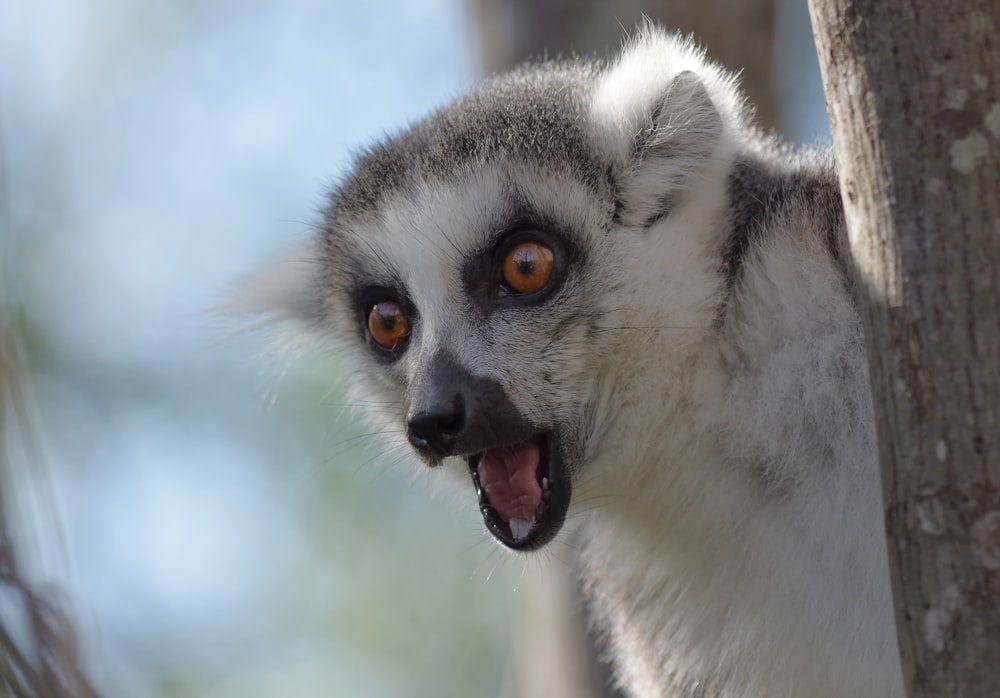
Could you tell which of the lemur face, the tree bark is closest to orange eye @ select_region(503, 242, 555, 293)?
the lemur face

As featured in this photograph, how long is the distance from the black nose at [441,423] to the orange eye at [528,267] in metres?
0.50

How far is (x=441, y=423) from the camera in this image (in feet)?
12.0

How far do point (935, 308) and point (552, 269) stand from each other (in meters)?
1.80

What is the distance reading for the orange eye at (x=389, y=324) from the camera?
4328 mm

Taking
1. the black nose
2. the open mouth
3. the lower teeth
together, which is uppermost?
the black nose

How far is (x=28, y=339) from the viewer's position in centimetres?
1094

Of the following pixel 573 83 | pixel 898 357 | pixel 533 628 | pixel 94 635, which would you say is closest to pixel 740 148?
pixel 573 83

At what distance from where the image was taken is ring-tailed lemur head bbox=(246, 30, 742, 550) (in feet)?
12.3

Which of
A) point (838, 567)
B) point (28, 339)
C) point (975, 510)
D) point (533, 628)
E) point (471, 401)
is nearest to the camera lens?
point (975, 510)

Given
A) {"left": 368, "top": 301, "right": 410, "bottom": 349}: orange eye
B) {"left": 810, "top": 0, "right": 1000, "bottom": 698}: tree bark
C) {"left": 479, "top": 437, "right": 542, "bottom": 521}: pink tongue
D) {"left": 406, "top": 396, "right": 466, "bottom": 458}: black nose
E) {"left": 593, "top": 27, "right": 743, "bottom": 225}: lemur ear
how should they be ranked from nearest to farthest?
{"left": 810, "top": 0, "right": 1000, "bottom": 698}: tree bark < {"left": 406, "top": 396, "right": 466, "bottom": 458}: black nose < {"left": 479, "top": 437, "right": 542, "bottom": 521}: pink tongue < {"left": 593, "top": 27, "right": 743, "bottom": 225}: lemur ear < {"left": 368, "top": 301, "right": 410, "bottom": 349}: orange eye

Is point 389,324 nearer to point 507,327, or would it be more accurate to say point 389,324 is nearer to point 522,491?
point 507,327

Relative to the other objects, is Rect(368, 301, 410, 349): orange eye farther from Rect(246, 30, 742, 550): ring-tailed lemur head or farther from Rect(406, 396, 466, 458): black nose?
Rect(406, 396, 466, 458): black nose

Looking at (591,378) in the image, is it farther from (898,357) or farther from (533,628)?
(533,628)

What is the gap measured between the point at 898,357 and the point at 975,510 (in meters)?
0.33
